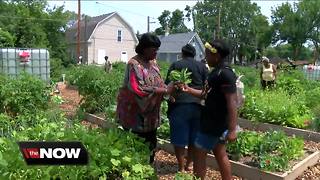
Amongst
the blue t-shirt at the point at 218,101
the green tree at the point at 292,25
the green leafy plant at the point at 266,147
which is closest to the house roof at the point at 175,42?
the green tree at the point at 292,25

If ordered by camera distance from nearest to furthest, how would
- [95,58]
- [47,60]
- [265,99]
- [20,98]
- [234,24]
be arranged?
[20,98] → [265,99] → [47,60] → [95,58] → [234,24]

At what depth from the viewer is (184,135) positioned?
4766 millimetres

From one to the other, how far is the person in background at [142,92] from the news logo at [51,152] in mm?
2353

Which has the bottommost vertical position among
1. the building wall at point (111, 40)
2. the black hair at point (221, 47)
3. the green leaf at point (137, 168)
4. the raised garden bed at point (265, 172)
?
the raised garden bed at point (265, 172)

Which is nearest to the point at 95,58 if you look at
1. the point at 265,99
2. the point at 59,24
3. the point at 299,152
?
the point at 59,24

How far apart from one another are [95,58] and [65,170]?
135 ft

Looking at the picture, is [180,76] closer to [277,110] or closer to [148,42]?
[148,42]

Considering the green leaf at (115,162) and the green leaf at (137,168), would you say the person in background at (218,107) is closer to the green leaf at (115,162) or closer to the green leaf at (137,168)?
the green leaf at (137,168)

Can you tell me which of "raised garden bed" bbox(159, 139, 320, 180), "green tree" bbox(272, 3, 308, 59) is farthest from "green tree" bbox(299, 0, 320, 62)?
"raised garden bed" bbox(159, 139, 320, 180)

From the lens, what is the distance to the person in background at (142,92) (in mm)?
4059

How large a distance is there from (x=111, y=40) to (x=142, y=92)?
134 ft

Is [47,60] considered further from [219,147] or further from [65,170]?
[65,170]

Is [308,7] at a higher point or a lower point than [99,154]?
higher

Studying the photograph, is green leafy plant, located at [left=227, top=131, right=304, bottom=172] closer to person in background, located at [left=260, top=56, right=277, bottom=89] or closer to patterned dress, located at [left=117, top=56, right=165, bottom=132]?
patterned dress, located at [left=117, top=56, right=165, bottom=132]
